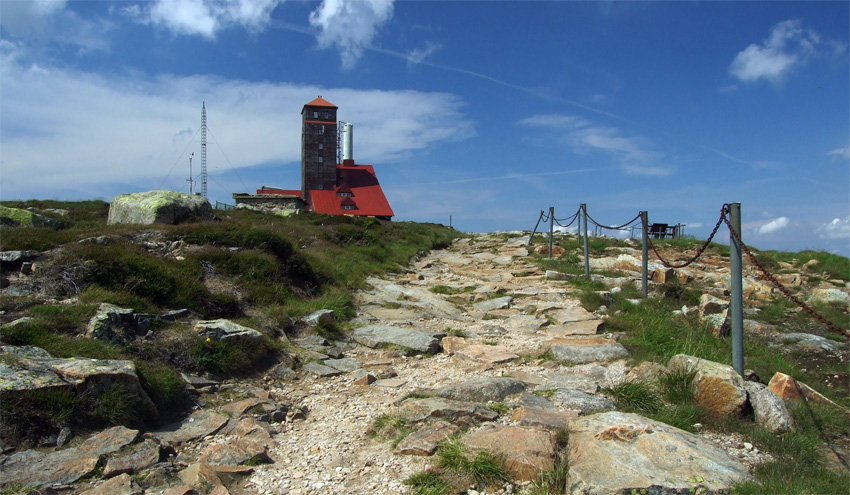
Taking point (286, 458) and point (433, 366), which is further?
point (433, 366)

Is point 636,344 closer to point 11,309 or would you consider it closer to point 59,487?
point 59,487

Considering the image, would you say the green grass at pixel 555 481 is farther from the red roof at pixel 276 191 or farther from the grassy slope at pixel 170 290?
the red roof at pixel 276 191

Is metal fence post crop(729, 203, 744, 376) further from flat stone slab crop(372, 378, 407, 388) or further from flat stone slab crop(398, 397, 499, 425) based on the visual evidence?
flat stone slab crop(372, 378, 407, 388)

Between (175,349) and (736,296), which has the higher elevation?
(736,296)

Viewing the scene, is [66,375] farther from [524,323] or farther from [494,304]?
[494,304]

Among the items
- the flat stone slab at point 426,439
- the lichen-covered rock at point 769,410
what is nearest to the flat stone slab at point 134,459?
the flat stone slab at point 426,439

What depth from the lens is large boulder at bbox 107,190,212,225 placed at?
10.8 meters

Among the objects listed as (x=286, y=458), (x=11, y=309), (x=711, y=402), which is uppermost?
(x=11, y=309)

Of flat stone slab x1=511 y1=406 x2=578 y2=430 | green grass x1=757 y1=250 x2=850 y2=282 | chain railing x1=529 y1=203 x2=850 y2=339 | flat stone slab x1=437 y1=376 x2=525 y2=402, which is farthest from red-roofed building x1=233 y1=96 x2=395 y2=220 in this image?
flat stone slab x1=511 y1=406 x2=578 y2=430

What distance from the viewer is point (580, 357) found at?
19.8 ft

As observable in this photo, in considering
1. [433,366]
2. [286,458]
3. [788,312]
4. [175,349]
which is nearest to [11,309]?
[175,349]

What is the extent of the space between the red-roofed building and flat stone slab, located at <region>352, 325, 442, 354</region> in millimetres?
31020

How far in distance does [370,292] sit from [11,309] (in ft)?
18.6

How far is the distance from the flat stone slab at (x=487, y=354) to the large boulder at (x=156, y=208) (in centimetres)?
729
